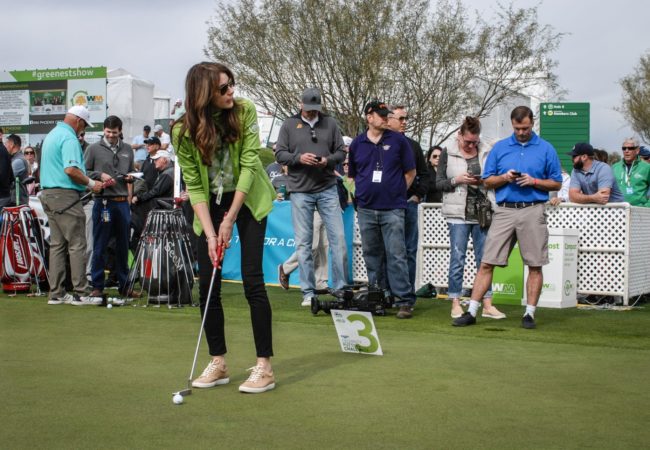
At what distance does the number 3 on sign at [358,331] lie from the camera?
22.1ft

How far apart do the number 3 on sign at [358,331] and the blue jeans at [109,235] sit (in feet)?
16.4

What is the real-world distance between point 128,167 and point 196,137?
21.0 ft

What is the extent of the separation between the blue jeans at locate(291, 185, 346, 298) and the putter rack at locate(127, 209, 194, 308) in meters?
1.42

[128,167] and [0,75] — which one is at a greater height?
[0,75]

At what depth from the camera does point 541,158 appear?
28.3 ft

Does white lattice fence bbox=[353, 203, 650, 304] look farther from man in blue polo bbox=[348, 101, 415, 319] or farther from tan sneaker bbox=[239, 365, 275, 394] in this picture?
tan sneaker bbox=[239, 365, 275, 394]

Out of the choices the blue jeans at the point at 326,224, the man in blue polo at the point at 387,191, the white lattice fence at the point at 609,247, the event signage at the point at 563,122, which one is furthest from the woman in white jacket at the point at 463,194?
the event signage at the point at 563,122

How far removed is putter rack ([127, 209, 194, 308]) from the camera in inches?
417

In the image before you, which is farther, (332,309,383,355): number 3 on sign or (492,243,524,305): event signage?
(492,243,524,305): event signage

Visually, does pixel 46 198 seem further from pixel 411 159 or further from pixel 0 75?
pixel 0 75

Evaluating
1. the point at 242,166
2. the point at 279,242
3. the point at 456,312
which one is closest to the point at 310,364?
the point at 242,166

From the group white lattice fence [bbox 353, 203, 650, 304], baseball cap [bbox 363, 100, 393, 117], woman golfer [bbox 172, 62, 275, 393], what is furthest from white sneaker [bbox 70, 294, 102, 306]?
woman golfer [bbox 172, 62, 275, 393]

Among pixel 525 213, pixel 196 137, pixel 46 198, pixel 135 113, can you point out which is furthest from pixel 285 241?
pixel 135 113

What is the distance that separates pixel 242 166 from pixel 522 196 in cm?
399
